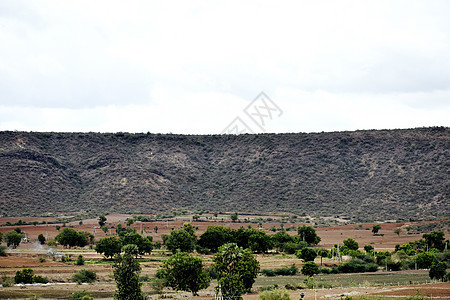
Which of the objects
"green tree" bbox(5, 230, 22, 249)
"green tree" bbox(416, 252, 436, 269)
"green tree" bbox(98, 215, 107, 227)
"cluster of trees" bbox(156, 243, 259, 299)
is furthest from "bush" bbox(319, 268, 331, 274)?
"green tree" bbox(98, 215, 107, 227)

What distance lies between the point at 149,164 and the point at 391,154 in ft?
185

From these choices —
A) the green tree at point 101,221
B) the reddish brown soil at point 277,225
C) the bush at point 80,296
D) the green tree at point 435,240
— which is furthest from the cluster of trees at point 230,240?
the bush at point 80,296

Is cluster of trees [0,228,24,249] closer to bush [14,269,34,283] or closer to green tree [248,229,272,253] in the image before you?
bush [14,269,34,283]

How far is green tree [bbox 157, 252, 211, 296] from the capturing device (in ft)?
165

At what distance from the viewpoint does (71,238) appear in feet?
266

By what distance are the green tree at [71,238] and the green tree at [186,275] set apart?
1298 inches

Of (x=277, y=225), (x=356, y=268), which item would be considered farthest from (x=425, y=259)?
(x=277, y=225)

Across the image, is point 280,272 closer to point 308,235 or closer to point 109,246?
point 109,246

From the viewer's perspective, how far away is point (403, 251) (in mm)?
74250

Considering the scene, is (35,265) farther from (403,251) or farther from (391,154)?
(391,154)

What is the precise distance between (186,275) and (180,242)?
24.8 meters

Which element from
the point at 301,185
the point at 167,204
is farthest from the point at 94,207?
the point at 301,185

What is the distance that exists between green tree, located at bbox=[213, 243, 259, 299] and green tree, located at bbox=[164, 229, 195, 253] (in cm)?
2474

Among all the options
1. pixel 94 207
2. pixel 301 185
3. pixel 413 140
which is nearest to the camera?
pixel 94 207
